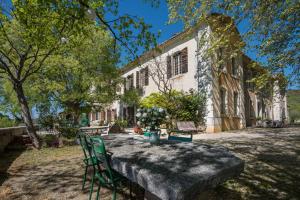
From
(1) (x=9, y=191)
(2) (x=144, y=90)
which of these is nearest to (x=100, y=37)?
(2) (x=144, y=90)

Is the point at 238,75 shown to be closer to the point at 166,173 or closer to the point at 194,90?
the point at 194,90

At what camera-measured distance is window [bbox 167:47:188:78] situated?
1375 centimetres

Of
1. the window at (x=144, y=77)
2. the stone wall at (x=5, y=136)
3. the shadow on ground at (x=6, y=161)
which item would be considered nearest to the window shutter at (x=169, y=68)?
the window at (x=144, y=77)

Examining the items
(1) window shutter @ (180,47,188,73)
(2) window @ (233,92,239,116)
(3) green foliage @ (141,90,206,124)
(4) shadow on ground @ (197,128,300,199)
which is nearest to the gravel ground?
(4) shadow on ground @ (197,128,300,199)

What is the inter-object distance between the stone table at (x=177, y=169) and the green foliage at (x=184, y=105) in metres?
9.61

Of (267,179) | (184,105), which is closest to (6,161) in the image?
(267,179)

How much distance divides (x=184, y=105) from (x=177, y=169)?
10.6m

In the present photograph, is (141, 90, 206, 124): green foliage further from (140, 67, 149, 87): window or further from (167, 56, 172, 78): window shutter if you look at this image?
(140, 67, 149, 87): window

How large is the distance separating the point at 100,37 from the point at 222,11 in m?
9.46

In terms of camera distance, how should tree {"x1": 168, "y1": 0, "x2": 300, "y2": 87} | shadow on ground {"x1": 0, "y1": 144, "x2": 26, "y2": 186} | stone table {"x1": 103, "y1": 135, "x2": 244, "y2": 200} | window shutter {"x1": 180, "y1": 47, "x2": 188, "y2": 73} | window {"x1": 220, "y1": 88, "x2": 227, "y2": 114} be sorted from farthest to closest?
window shutter {"x1": 180, "y1": 47, "x2": 188, "y2": 73}
window {"x1": 220, "y1": 88, "x2": 227, "y2": 114}
tree {"x1": 168, "y1": 0, "x2": 300, "y2": 87}
shadow on ground {"x1": 0, "y1": 144, "x2": 26, "y2": 186}
stone table {"x1": 103, "y1": 135, "x2": 244, "y2": 200}

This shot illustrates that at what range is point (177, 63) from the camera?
1460 centimetres

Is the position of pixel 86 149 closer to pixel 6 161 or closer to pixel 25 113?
pixel 6 161

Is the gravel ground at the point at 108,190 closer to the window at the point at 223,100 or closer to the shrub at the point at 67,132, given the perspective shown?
the shrub at the point at 67,132

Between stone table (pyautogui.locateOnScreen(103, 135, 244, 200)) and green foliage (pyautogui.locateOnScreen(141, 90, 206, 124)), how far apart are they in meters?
9.61
